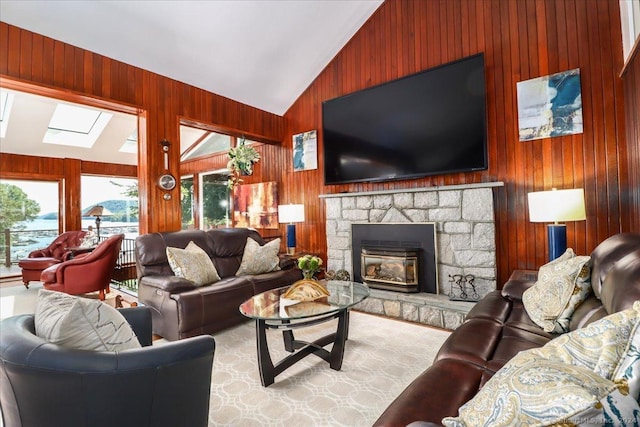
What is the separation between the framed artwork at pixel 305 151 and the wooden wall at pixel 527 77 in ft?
3.64

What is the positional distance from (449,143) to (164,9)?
3.40m

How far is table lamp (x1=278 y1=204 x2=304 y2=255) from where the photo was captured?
4699mm

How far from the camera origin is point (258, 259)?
3867 millimetres

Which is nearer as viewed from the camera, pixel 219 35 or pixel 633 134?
pixel 633 134

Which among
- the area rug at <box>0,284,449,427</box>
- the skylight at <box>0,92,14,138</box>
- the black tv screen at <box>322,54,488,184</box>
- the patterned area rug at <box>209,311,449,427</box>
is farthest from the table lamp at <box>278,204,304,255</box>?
the skylight at <box>0,92,14,138</box>

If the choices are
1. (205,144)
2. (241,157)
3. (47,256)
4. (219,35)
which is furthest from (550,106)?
(47,256)

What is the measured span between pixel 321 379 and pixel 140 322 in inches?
49.0

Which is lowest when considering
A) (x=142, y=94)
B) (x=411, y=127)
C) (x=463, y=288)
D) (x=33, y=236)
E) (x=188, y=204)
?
(x=463, y=288)

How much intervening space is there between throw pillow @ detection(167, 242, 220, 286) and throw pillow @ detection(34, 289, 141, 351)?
1.90m

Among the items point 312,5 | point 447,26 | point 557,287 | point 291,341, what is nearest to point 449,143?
point 447,26

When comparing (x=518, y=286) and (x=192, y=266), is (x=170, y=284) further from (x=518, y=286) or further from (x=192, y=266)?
(x=518, y=286)

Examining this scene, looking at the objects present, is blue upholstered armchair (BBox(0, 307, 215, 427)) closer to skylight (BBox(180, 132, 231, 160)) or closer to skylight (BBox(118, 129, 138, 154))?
skylight (BBox(180, 132, 231, 160))

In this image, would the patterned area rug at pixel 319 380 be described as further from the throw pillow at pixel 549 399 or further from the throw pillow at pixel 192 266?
the throw pillow at pixel 549 399

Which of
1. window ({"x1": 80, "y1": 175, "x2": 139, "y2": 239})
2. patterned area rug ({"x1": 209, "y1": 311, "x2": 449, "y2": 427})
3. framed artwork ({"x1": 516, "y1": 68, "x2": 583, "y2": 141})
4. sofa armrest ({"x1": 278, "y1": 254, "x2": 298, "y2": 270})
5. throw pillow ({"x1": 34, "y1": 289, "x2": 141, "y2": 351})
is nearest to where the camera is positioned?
throw pillow ({"x1": 34, "y1": 289, "x2": 141, "y2": 351})
